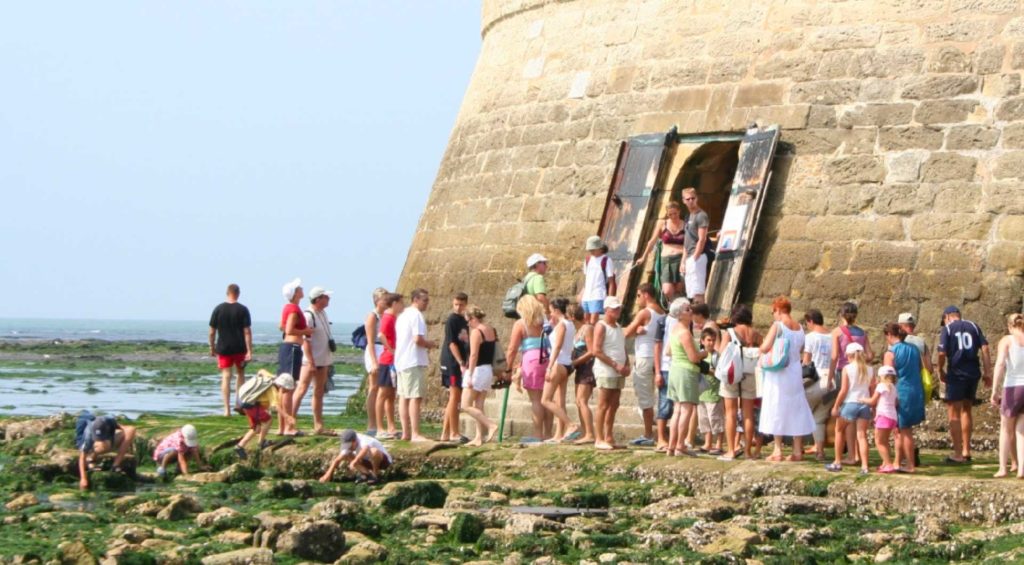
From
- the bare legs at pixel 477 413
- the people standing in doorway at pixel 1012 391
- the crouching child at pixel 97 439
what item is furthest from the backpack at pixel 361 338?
the people standing in doorway at pixel 1012 391

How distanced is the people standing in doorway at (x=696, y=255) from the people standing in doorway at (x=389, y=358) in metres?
2.42

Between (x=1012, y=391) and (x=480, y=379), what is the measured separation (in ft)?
13.8

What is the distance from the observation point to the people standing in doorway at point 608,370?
1293 cm

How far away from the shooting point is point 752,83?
50.1 ft

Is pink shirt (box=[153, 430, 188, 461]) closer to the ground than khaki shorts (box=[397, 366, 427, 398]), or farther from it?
closer to the ground

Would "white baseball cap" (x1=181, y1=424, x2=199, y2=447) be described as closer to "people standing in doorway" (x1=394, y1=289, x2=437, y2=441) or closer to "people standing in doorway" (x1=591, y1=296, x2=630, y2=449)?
"people standing in doorway" (x1=394, y1=289, x2=437, y2=441)

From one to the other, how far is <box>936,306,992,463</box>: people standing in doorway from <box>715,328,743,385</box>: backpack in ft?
5.10

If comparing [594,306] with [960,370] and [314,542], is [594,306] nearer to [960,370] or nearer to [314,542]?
[960,370]

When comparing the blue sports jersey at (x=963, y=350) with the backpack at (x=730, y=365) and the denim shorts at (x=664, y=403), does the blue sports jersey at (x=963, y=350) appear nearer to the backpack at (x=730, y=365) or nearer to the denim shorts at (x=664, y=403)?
the backpack at (x=730, y=365)

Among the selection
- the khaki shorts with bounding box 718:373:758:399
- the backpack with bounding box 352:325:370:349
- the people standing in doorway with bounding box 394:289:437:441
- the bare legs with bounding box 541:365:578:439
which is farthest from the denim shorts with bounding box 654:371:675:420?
the backpack with bounding box 352:325:370:349

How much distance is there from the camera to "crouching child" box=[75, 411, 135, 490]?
13352mm

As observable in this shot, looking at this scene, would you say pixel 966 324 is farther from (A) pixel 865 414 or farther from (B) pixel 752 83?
(B) pixel 752 83

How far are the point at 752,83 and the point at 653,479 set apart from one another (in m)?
4.68

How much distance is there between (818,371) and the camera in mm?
12352
